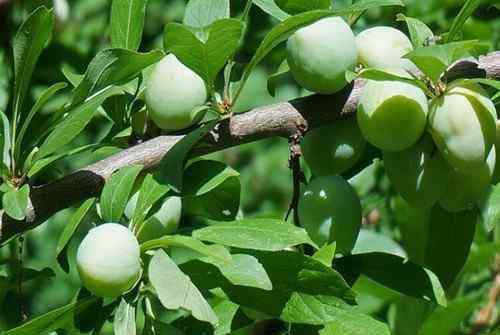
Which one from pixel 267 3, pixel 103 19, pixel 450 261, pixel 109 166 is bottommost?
pixel 103 19

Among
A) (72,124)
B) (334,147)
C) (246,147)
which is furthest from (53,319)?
(246,147)

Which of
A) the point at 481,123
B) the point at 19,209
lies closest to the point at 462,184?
the point at 481,123

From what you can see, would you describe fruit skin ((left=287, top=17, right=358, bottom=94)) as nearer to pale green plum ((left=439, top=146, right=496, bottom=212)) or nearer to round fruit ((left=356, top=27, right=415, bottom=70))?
round fruit ((left=356, top=27, right=415, bottom=70))

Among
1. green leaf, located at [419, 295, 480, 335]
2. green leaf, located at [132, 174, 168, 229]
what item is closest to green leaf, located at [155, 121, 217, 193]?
green leaf, located at [132, 174, 168, 229]

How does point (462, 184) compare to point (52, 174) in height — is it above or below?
above

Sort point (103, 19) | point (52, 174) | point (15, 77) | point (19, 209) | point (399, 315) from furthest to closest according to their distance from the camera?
point (103, 19) → point (399, 315) → point (52, 174) → point (15, 77) → point (19, 209)

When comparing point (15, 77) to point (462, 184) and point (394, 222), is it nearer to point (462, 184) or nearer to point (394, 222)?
point (462, 184)
